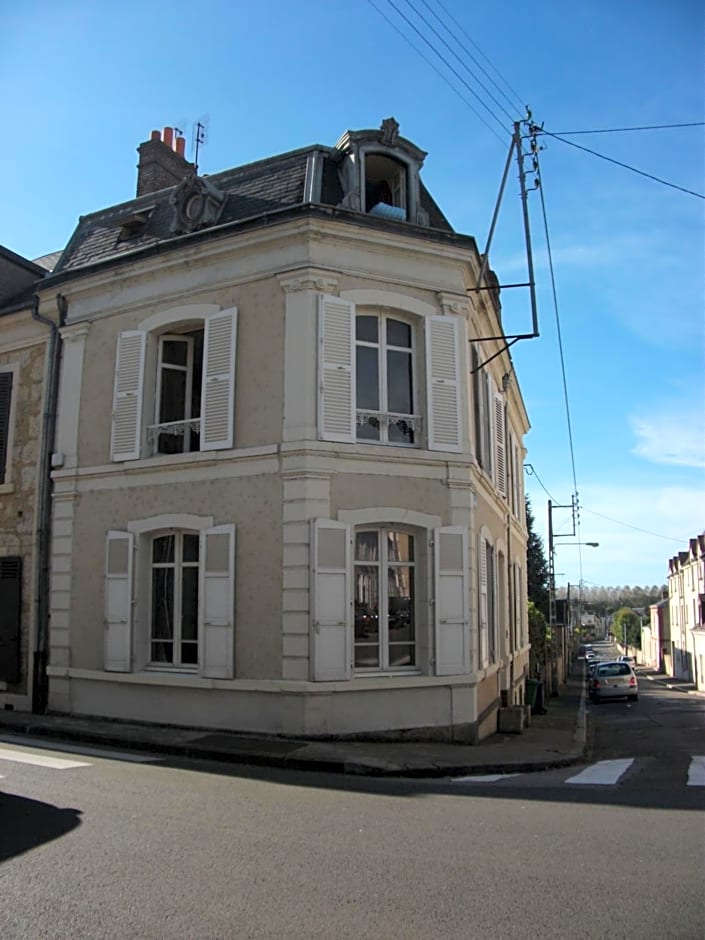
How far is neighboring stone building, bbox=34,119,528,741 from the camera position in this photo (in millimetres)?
11023

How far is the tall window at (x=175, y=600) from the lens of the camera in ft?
39.3

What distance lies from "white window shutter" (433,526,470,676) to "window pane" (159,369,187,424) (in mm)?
4825

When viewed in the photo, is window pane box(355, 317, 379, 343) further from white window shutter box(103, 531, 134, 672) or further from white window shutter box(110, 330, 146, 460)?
white window shutter box(103, 531, 134, 672)

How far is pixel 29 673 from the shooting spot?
13203 mm

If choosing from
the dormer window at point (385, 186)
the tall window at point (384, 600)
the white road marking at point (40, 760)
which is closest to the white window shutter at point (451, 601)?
the tall window at point (384, 600)

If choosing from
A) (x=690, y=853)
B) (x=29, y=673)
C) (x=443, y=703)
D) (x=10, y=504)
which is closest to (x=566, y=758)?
(x=443, y=703)

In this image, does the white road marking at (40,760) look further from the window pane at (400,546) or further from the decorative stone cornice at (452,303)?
the decorative stone cornice at (452,303)

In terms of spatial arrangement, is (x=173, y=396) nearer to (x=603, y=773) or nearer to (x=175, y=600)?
(x=175, y=600)

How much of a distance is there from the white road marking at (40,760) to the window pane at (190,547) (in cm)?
377

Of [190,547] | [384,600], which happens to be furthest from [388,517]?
[190,547]

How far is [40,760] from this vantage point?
28.6ft

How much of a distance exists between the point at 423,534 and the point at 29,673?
23.4 feet

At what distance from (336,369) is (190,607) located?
14.0ft

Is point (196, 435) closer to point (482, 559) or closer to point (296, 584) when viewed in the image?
point (296, 584)
